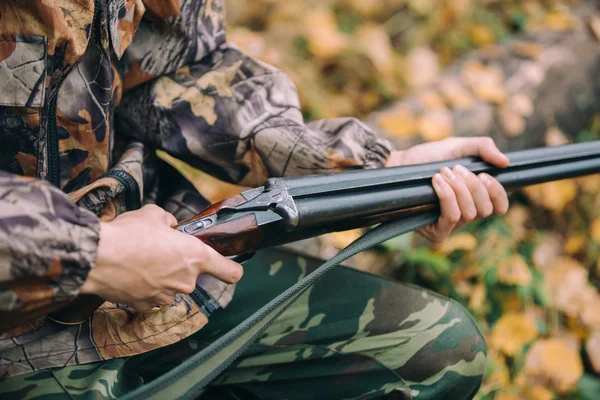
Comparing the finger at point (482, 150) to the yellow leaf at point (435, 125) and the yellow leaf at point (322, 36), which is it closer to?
the yellow leaf at point (435, 125)

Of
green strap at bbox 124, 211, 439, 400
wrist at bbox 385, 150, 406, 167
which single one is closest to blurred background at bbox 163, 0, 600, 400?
wrist at bbox 385, 150, 406, 167

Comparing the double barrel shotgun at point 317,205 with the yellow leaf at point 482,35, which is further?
the yellow leaf at point 482,35

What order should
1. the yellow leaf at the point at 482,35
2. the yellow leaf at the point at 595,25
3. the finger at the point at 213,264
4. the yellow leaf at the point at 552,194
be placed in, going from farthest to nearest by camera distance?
the yellow leaf at the point at 482,35
the yellow leaf at the point at 595,25
the yellow leaf at the point at 552,194
the finger at the point at 213,264

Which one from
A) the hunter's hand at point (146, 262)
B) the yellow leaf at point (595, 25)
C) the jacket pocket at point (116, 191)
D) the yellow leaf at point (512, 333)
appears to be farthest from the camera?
the yellow leaf at point (595, 25)

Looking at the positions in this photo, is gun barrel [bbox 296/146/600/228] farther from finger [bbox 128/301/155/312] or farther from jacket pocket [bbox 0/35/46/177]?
jacket pocket [bbox 0/35/46/177]

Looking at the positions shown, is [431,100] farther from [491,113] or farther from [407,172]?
[407,172]

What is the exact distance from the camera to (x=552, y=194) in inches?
103

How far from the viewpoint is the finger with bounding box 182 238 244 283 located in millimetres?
1016

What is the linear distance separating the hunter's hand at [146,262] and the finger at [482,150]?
0.77 metres

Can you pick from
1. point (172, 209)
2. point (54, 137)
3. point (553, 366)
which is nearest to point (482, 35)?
point (553, 366)

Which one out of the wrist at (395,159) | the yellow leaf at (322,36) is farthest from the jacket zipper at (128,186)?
the yellow leaf at (322,36)

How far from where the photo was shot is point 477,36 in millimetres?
3211

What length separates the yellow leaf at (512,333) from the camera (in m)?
2.07

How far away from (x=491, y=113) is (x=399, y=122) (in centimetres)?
47
